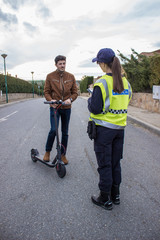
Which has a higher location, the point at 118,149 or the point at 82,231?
the point at 118,149

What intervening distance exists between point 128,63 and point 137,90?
2.18 metres

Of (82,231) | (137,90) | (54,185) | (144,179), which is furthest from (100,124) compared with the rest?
(137,90)

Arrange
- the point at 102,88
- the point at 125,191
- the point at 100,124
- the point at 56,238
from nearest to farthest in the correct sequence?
the point at 56,238 → the point at 102,88 → the point at 100,124 → the point at 125,191

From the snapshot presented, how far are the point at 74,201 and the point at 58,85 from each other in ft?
6.06

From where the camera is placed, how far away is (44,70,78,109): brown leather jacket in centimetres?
334

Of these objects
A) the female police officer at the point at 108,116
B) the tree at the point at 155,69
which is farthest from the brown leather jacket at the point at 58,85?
the tree at the point at 155,69

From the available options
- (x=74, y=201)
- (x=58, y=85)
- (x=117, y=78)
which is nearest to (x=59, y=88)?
(x=58, y=85)

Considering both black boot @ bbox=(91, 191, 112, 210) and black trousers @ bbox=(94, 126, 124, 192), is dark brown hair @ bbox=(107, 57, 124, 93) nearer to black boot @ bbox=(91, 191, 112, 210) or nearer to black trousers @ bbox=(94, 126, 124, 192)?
black trousers @ bbox=(94, 126, 124, 192)

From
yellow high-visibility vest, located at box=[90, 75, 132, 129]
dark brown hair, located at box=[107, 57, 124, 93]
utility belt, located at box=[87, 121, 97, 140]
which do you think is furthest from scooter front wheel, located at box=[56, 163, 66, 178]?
dark brown hair, located at box=[107, 57, 124, 93]

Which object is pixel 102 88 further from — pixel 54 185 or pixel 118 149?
pixel 54 185

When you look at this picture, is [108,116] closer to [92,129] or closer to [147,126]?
[92,129]

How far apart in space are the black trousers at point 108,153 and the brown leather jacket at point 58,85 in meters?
1.35

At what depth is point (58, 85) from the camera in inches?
132

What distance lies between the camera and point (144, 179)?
10.4ft
